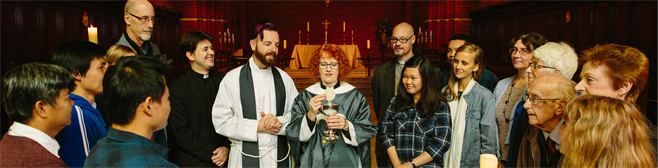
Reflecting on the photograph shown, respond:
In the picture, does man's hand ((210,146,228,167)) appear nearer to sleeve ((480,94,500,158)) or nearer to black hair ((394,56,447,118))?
black hair ((394,56,447,118))

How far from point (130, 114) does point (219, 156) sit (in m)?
1.33

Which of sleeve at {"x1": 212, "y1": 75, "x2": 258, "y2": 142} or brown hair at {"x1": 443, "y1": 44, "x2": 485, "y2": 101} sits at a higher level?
brown hair at {"x1": 443, "y1": 44, "x2": 485, "y2": 101}

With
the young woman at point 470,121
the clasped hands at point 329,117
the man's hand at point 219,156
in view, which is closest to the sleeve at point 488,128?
the young woman at point 470,121

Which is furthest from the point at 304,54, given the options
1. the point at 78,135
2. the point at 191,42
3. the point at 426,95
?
the point at 78,135

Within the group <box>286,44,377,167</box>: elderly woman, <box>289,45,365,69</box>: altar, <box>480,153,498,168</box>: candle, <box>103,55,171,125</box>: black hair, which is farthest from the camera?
<box>289,45,365,69</box>: altar

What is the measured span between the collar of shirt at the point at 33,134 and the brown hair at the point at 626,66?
7.66 ft

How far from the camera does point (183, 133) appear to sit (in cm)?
239

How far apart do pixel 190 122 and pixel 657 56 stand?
500 centimetres

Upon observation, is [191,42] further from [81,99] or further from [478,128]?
[478,128]

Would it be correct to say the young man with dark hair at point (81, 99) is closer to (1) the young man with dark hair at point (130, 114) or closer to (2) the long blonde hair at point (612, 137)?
(1) the young man with dark hair at point (130, 114)

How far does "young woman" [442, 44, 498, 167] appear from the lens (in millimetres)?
2436

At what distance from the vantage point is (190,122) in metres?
2.49

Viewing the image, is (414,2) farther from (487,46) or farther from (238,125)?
(238,125)

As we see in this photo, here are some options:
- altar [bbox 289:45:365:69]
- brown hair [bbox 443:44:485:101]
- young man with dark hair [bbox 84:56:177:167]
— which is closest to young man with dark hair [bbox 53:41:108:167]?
young man with dark hair [bbox 84:56:177:167]
